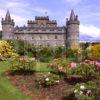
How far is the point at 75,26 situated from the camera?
11656cm

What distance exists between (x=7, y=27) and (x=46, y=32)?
11.4 metres

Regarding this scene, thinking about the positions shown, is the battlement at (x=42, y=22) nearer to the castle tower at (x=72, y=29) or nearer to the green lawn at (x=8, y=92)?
the castle tower at (x=72, y=29)

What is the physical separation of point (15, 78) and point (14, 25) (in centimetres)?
9915

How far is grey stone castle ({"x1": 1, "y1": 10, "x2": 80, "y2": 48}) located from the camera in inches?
4508

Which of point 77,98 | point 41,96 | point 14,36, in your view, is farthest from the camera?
point 14,36

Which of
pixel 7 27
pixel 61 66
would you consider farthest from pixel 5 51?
pixel 7 27

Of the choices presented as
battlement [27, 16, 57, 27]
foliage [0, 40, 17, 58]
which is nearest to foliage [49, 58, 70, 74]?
foliage [0, 40, 17, 58]

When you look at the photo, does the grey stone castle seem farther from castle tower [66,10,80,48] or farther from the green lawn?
the green lawn

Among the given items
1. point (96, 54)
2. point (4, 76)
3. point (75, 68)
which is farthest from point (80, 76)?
point (96, 54)

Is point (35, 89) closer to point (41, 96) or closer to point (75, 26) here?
point (41, 96)

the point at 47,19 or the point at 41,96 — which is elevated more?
the point at 47,19

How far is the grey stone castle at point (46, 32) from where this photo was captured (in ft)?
376

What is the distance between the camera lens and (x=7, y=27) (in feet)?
376

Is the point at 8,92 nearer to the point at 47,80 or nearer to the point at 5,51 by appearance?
the point at 47,80
